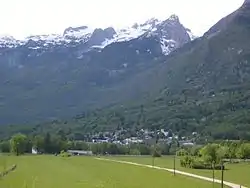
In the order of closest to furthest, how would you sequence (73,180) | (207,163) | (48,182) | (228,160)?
(48,182)
(73,180)
(207,163)
(228,160)

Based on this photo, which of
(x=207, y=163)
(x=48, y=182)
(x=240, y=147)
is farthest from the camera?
(x=240, y=147)

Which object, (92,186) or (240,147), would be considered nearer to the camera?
(92,186)

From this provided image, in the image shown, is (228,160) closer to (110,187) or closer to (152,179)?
(152,179)

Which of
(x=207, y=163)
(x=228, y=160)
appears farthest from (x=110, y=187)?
(x=228, y=160)

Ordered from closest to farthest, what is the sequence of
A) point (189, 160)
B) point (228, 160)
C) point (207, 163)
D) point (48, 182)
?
point (48, 182) → point (207, 163) → point (189, 160) → point (228, 160)

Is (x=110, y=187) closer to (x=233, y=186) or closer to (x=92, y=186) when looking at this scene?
(x=92, y=186)

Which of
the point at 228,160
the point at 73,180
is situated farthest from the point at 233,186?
the point at 228,160

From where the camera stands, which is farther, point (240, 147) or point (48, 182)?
point (240, 147)

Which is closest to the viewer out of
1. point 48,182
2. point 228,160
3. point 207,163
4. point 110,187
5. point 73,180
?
point 110,187

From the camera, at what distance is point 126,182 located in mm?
95312

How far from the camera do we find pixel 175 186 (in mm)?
89375

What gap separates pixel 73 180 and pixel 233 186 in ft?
96.6

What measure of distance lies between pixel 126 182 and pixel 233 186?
59.3ft

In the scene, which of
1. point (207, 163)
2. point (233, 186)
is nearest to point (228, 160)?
point (207, 163)
